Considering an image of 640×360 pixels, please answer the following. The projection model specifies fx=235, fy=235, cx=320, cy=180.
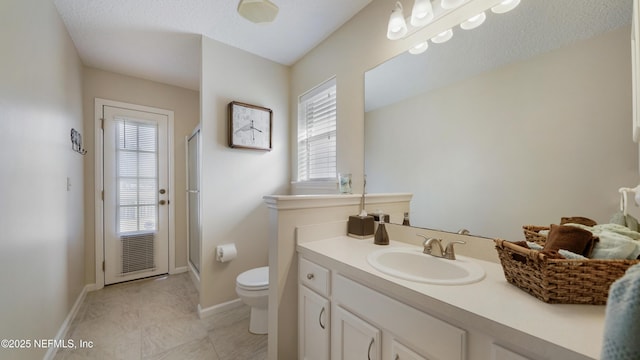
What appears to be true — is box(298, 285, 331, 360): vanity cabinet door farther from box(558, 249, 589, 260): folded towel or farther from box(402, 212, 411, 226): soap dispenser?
box(558, 249, 589, 260): folded towel

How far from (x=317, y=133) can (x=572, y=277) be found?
6.55 feet

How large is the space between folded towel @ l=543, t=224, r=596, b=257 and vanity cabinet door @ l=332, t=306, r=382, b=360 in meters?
0.68

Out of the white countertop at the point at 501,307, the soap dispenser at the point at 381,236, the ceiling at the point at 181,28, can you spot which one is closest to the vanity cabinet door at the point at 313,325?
the white countertop at the point at 501,307

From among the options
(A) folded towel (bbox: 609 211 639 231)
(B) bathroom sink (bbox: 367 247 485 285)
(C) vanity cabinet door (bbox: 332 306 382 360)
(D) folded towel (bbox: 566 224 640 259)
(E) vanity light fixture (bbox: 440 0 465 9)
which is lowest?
(C) vanity cabinet door (bbox: 332 306 382 360)

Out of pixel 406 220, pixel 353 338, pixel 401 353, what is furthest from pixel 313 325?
pixel 406 220

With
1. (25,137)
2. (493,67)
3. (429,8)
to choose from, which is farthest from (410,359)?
(25,137)

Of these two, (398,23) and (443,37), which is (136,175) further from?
(443,37)

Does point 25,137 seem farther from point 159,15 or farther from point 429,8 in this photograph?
point 429,8

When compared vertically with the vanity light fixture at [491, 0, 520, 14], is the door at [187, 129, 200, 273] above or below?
below

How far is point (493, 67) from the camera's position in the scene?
3.61 ft

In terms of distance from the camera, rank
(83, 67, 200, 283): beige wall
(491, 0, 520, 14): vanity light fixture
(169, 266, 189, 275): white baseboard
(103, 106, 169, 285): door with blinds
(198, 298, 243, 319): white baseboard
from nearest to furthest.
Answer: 1. (491, 0, 520, 14): vanity light fixture
2. (198, 298, 243, 319): white baseboard
3. (83, 67, 200, 283): beige wall
4. (103, 106, 169, 285): door with blinds
5. (169, 266, 189, 275): white baseboard

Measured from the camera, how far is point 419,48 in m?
1.44

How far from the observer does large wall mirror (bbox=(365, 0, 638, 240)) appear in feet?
2.70

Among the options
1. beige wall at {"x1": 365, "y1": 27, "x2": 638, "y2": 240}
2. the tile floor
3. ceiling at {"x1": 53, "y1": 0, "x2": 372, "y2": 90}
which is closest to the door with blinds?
the tile floor
